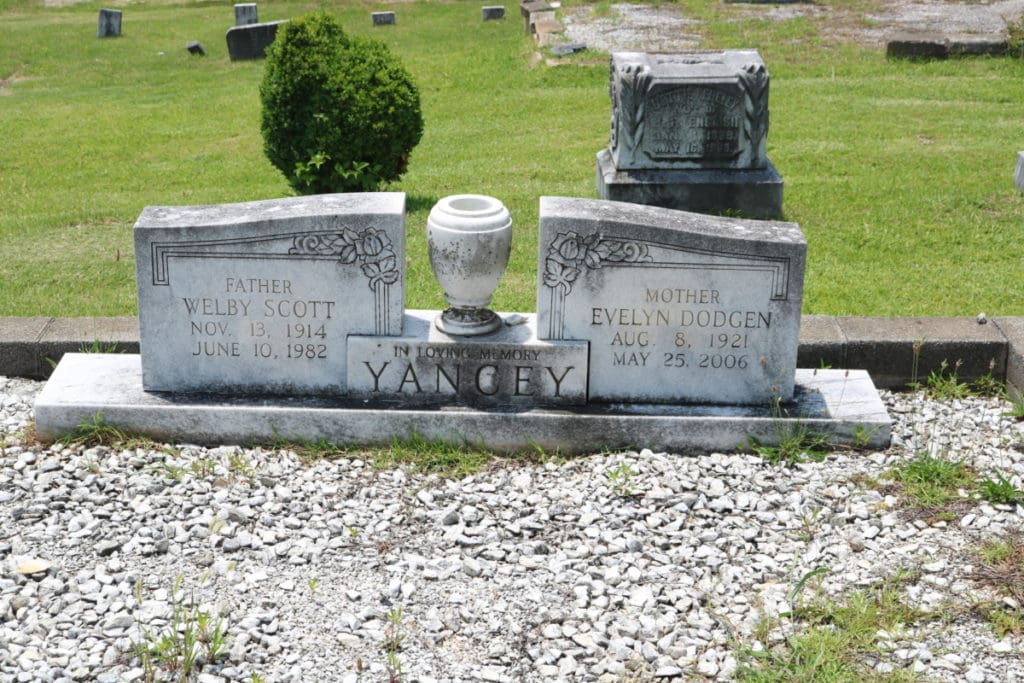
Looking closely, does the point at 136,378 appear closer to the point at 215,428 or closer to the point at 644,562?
the point at 215,428

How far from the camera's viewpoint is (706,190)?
1026cm

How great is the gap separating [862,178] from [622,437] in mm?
5938

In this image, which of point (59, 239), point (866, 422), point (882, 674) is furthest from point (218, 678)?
point (59, 239)

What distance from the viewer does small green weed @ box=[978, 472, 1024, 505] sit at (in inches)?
226

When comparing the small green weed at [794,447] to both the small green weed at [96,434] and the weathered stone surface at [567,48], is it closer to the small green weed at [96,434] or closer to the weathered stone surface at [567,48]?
the small green weed at [96,434]

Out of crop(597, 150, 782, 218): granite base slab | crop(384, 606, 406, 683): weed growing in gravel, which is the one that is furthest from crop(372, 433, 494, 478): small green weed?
crop(597, 150, 782, 218): granite base slab

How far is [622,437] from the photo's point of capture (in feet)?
20.7

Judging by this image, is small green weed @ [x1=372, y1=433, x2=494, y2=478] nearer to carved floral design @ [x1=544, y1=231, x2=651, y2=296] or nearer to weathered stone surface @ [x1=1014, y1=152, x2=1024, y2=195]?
carved floral design @ [x1=544, y1=231, x2=651, y2=296]

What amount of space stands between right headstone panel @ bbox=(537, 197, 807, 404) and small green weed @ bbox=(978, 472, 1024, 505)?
1075 mm

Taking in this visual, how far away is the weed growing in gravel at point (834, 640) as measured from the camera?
4.55 meters

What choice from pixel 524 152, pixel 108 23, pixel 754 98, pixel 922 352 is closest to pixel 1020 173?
pixel 754 98

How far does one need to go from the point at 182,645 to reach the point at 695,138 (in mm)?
6733

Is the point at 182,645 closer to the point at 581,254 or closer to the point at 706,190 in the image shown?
the point at 581,254

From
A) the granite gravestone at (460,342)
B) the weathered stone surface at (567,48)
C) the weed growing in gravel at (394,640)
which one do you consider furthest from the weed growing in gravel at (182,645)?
the weathered stone surface at (567,48)
